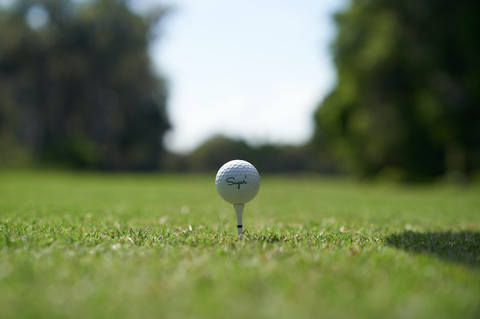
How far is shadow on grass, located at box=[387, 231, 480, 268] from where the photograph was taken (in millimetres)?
2660

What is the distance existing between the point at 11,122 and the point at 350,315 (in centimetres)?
4609

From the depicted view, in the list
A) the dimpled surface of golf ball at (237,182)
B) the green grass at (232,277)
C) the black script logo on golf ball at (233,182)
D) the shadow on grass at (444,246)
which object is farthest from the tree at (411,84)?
the green grass at (232,277)

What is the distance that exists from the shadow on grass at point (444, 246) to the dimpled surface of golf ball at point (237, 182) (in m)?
1.28

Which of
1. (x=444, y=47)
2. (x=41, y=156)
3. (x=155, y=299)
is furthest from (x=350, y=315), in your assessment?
(x=41, y=156)

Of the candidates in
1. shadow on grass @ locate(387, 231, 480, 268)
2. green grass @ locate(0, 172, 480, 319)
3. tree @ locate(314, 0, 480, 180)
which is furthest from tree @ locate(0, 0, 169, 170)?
shadow on grass @ locate(387, 231, 480, 268)

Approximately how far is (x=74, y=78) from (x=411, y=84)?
31919 millimetres

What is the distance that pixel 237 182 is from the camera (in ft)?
11.3

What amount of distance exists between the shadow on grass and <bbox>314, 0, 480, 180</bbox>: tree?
52.0 ft

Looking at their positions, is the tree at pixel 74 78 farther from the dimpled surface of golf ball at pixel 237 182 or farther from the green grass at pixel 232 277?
the green grass at pixel 232 277

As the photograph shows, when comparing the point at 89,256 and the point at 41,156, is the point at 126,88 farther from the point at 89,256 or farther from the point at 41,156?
the point at 89,256

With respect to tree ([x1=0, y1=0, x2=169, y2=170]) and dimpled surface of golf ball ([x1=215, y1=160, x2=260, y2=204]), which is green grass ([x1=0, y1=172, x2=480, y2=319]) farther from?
tree ([x1=0, y1=0, x2=169, y2=170])

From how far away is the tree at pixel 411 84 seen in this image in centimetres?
1798

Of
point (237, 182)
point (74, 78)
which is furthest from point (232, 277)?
point (74, 78)

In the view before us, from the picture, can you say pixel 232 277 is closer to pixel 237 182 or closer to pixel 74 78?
pixel 237 182
